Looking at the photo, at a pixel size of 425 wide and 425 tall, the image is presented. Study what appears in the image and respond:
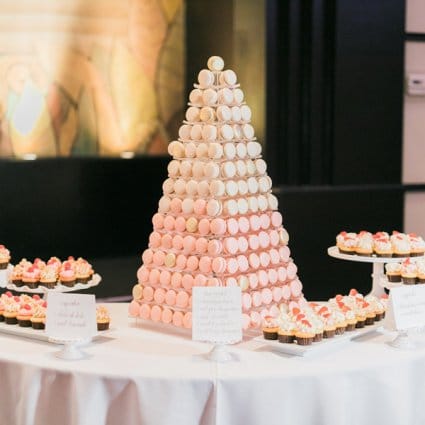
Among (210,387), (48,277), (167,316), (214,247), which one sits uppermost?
(214,247)

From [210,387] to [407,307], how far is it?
0.71m

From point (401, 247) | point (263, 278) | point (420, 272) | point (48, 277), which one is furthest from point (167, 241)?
point (401, 247)

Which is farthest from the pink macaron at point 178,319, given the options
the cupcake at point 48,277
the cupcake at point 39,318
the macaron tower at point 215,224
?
the cupcake at point 48,277

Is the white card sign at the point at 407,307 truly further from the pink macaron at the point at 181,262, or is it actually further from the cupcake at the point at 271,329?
the pink macaron at the point at 181,262

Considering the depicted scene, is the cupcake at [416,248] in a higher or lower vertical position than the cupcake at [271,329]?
higher

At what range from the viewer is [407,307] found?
2.67 meters

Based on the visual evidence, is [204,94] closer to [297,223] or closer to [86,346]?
[86,346]

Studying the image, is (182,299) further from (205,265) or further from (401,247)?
(401,247)

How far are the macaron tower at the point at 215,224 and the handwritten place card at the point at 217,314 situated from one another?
33 cm

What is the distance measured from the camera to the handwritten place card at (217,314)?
2.49 metres

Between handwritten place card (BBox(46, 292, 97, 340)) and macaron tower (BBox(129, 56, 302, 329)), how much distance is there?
0.43 m

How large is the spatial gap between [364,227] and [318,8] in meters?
1.54

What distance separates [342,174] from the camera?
5.77 meters

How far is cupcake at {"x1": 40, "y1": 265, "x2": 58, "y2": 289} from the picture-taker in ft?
10.4
